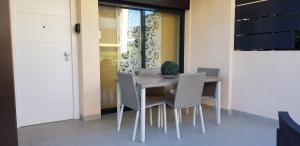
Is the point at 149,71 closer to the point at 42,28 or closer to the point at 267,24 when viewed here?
the point at 42,28

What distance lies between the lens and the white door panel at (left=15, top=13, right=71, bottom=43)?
10.1ft

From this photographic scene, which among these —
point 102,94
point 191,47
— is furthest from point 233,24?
point 102,94

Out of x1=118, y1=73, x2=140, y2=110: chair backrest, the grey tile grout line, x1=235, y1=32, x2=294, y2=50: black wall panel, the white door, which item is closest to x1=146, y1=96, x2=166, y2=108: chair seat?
x1=118, y1=73, x2=140, y2=110: chair backrest

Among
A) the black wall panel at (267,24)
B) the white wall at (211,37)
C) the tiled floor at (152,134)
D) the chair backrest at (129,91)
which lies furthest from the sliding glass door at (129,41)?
the black wall panel at (267,24)

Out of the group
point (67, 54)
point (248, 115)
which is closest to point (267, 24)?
point (248, 115)

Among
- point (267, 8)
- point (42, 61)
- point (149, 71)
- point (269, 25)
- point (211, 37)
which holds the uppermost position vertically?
point (267, 8)

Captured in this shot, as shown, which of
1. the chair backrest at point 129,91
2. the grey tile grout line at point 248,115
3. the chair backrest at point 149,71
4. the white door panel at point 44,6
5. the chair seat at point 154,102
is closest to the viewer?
the chair backrest at point 129,91

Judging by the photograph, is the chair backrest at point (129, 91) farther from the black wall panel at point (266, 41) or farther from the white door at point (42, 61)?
the black wall panel at point (266, 41)

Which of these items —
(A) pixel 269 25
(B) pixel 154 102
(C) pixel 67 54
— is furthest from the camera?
(C) pixel 67 54

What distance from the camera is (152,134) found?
2.95m

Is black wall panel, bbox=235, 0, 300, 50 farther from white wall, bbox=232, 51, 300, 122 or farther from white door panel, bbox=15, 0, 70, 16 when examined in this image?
white door panel, bbox=15, 0, 70, 16

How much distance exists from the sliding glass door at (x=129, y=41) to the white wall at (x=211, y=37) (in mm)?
385

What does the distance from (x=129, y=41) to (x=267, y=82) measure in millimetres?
2287

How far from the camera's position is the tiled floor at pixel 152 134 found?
105 inches
